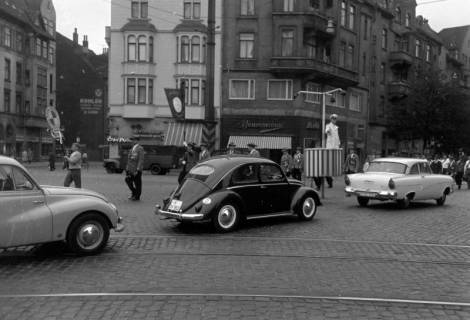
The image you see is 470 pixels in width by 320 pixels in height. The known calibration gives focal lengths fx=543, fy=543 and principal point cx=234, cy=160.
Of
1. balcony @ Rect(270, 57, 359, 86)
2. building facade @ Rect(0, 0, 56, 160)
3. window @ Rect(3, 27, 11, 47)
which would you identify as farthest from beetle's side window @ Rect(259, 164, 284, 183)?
window @ Rect(3, 27, 11, 47)

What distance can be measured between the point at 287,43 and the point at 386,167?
84.7ft

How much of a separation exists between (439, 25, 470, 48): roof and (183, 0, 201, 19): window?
46.7 metres

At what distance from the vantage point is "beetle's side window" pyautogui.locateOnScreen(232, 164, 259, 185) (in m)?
→ 10.6

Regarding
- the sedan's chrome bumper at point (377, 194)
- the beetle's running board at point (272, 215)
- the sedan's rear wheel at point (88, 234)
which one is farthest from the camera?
the sedan's chrome bumper at point (377, 194)

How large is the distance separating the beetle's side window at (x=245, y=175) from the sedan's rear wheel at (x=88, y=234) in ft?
10.6

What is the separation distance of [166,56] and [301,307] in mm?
37719

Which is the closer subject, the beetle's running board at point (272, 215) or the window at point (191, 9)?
the beetle's running board at point (272, 215)

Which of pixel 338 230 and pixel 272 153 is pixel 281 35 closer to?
pixel 272 153

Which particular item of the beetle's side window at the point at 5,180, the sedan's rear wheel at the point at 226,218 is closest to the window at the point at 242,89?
the sedan's rear wheel at the point at 226,218

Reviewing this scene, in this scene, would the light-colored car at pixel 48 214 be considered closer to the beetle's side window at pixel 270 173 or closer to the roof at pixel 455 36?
the beetle's side window at pixel 270 173

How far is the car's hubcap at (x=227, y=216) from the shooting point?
1016 centimetres

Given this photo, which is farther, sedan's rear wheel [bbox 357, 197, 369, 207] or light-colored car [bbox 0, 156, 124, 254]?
sedan's rear wheel [bbox 357, 197, 369, 207]

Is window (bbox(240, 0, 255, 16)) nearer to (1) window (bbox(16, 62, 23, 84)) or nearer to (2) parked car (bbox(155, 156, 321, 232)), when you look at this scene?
(1) window (bbox(16, 62, 23, 84))

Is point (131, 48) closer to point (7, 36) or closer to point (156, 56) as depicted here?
point (156, 56)
